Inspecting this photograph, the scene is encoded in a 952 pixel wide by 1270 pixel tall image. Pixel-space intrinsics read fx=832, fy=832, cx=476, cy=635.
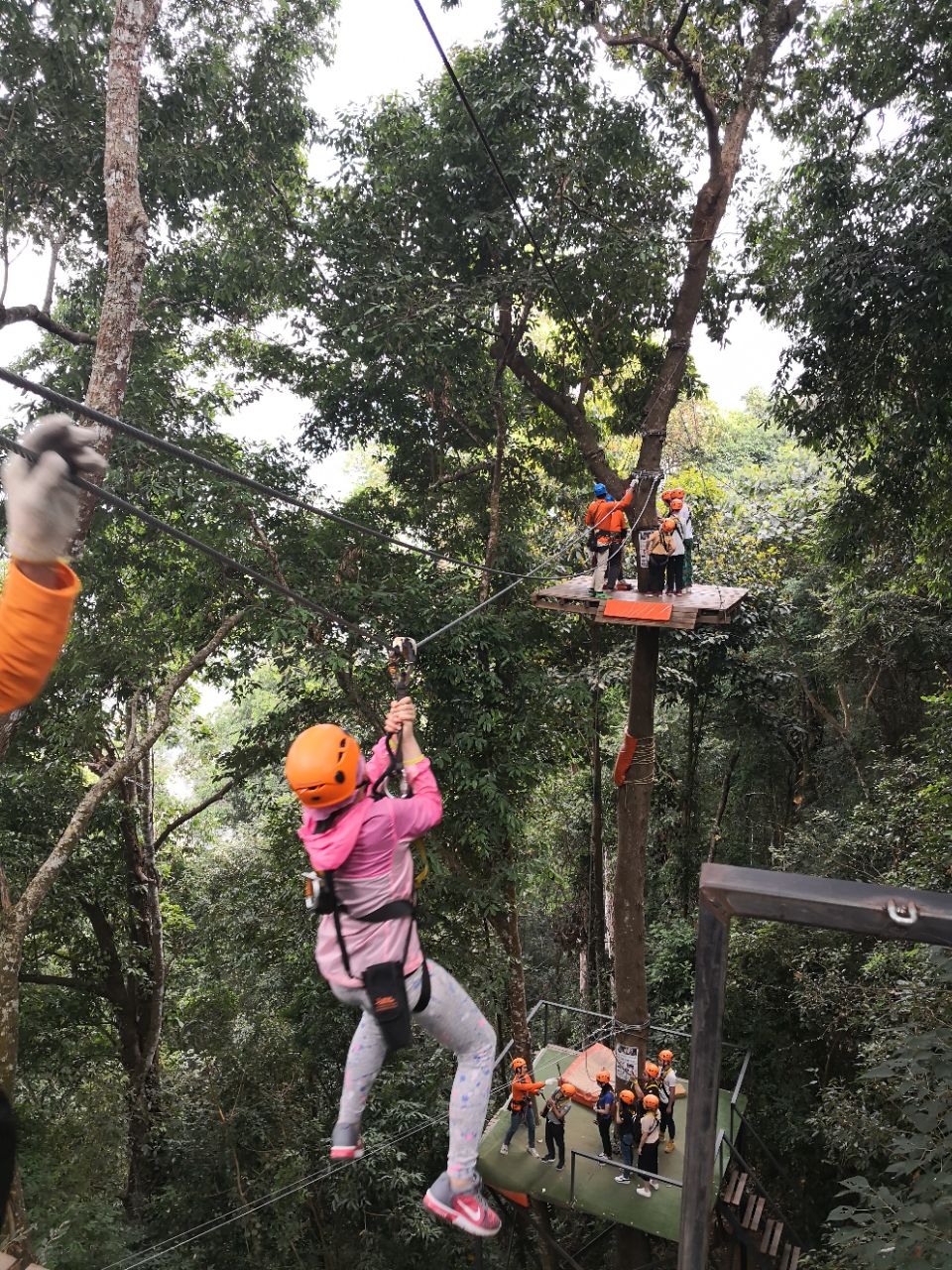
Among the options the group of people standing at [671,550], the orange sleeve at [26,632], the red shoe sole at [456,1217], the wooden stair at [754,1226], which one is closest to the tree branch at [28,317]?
the group of people standing at [671,550]

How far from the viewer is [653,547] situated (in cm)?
758

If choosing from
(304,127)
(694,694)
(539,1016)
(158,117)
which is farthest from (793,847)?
(158,117)

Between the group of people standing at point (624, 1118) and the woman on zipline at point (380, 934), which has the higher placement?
the woman on zipline at point (380, 934)

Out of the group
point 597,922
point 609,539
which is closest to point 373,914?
point 609,539

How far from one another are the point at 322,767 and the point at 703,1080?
143cm

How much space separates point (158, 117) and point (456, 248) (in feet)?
9.68

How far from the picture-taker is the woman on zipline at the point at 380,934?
265 cm

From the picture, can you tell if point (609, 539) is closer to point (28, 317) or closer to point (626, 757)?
point (626, 757)

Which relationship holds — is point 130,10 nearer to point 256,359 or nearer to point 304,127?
point 304,127

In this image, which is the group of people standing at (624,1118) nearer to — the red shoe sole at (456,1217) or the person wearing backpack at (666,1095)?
the person wearing backpack at (666,1095)

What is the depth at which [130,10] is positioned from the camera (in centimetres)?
627

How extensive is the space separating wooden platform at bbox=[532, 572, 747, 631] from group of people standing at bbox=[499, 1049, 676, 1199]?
419 centimetres

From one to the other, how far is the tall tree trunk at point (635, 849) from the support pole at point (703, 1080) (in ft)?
19.8

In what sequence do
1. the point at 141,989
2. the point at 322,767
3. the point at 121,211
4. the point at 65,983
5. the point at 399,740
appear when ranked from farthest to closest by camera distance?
the point at 141,989, the point at 65,983, the point at 121,211, the point at 399,740, the point at 322,767
